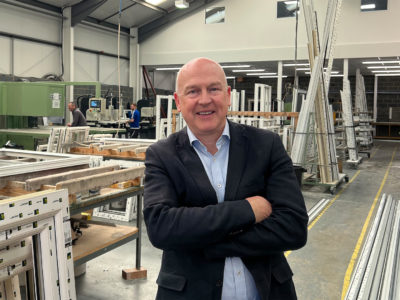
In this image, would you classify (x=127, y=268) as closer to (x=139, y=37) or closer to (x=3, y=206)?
(x=3, y=206)

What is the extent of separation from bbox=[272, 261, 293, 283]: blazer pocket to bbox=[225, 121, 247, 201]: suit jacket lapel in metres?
0.31

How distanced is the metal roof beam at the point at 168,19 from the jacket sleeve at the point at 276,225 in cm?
1659

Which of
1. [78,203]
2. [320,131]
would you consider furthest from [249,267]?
[320,131]

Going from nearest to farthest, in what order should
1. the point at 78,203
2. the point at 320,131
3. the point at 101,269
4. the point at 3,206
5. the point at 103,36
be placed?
1. the point at 3,206
2. the point at 78,203
3. the point at 101,269
4. the point at 320,131
5. the point at 103,36

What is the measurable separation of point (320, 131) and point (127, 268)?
190 inches

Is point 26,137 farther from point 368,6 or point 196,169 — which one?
point 368,6

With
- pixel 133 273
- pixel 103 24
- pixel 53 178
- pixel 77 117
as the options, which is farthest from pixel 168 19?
pixel 53 178

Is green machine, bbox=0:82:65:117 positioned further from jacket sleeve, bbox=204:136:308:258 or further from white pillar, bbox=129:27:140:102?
white pillar, bbox=129:27:140:102

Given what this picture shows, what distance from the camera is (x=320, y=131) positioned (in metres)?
7.38

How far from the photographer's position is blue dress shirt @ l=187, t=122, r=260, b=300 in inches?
55.9

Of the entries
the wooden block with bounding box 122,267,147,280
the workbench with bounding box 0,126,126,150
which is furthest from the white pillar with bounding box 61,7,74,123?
the wooden block with bounding box 122,267,147,280

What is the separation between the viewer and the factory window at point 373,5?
557 inches

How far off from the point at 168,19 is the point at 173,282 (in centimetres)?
1744

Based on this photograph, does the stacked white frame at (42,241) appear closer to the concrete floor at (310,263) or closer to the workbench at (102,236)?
the workbench at (102,236)
